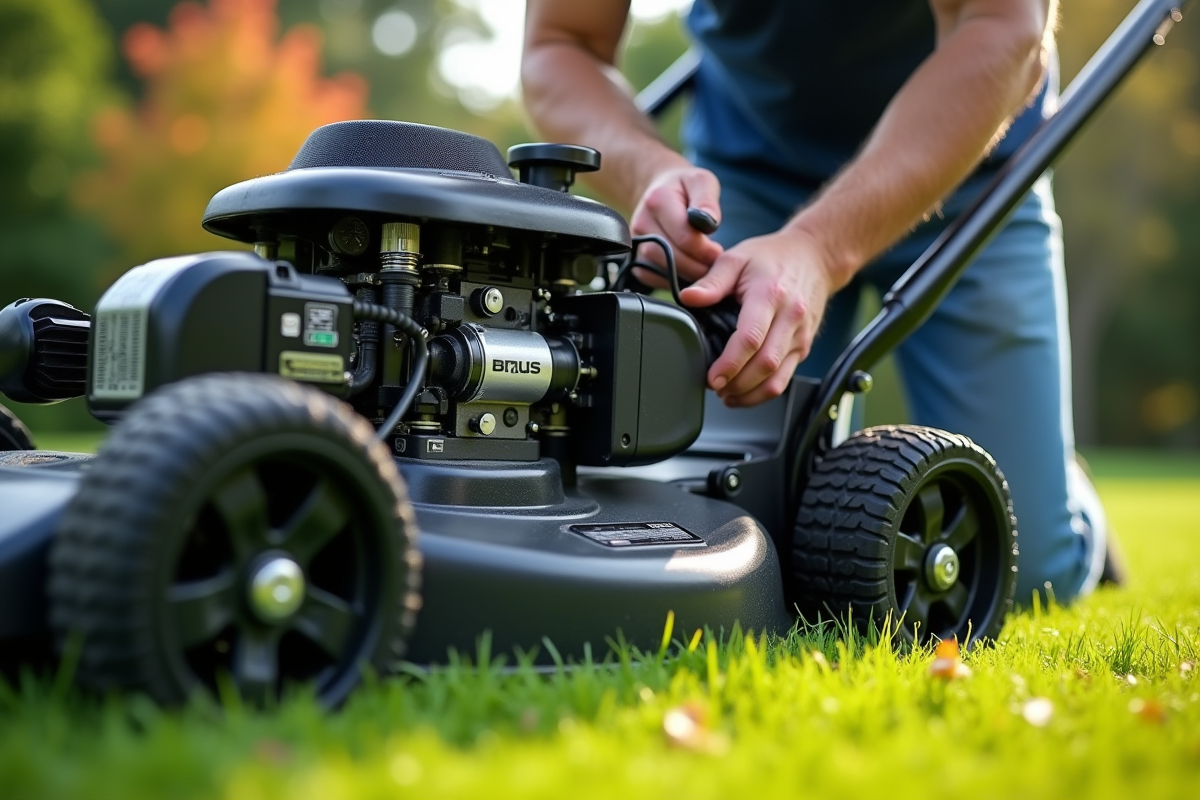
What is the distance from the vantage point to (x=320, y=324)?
1440 mm

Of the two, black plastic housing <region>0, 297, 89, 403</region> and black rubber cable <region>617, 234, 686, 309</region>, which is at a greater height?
black rubber cable <region>617, 234, 686, 309</region>

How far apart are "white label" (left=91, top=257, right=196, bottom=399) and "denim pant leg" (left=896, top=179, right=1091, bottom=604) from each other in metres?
1.98

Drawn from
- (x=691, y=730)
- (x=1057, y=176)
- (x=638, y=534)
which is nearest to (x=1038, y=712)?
(x=691, y=730)

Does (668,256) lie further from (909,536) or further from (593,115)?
(593,115)

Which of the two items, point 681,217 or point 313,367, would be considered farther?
point 681,217

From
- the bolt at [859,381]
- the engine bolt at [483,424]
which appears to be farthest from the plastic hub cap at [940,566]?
the engine bolt at [483,424]

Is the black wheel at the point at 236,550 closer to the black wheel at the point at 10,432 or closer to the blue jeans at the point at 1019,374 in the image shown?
the black wheel at the point at 10,432

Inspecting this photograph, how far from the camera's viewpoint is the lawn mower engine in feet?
3.91

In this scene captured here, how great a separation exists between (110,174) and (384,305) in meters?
14.1

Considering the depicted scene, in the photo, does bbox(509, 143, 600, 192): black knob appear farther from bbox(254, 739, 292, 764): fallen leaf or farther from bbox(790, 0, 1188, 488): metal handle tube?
bbox(254, 739, 292, 764): fallen leaf

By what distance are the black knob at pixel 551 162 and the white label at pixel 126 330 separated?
2.03ft

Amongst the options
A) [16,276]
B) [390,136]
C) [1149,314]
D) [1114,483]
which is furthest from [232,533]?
[1149,314]

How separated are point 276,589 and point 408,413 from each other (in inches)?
20.6

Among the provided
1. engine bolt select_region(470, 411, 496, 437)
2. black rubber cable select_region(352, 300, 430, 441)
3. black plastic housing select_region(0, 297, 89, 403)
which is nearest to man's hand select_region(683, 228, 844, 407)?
engine bolt select_region(470, 411, 496, 437)
